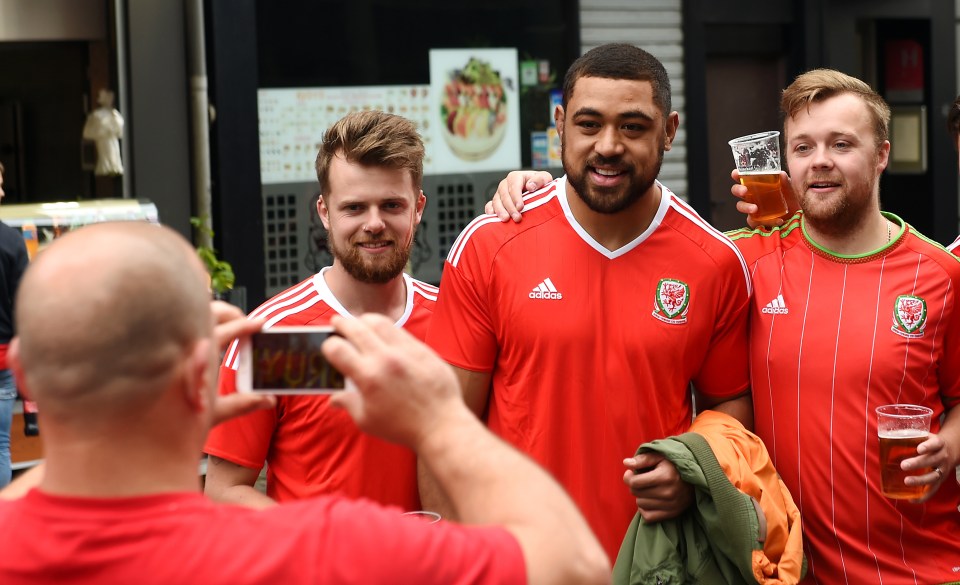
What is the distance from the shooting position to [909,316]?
13.1 feet

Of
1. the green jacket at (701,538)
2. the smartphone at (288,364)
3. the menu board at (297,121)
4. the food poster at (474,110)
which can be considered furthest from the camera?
the food poster at (474,110)

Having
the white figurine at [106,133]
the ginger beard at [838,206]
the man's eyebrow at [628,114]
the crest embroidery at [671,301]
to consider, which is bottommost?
the crest embroidery at [671,301]

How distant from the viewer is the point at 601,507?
12.6 feet

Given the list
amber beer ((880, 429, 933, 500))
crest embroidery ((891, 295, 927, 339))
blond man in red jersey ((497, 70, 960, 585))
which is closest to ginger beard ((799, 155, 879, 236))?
blond man in red jersey ((497, 70, 960, 585))

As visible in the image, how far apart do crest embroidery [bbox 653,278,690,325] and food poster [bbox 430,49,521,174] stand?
21.4 ft

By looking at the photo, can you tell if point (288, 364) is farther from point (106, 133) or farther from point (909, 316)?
point (106, 133)

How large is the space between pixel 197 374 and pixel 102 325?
0.16 m

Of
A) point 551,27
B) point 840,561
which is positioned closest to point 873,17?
point 551,27

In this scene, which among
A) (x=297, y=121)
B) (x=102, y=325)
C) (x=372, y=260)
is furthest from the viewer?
(x=297, y=121)

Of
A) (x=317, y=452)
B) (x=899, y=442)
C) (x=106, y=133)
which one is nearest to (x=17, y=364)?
(x=317, y=452)

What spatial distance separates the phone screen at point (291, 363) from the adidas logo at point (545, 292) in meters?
1.81

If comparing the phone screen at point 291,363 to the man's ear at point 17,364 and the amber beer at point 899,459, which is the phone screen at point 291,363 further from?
the amber beer at point 899,459

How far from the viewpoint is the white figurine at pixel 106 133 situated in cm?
916

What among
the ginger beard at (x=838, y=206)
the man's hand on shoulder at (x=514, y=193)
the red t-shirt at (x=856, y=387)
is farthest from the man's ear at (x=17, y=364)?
the ginger beard at (x=838, y=206)
